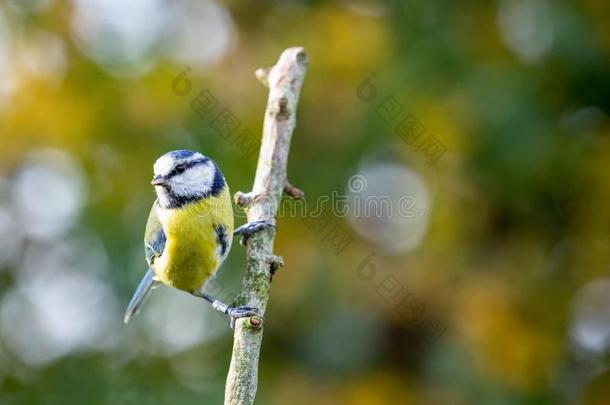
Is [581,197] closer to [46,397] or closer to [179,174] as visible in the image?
[179,174]

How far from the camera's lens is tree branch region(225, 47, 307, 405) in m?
1.71

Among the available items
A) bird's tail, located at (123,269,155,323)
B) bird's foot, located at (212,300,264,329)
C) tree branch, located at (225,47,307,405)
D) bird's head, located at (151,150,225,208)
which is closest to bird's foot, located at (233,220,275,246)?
tree branch, located at (225,47,307,405)

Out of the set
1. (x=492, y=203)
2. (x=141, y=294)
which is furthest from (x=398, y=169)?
(x=141, y=294)

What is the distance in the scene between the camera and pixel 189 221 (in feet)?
7.51

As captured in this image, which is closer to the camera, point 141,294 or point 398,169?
point 141,294

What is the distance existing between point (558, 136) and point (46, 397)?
2619mm

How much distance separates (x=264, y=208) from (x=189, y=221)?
13.0 inches

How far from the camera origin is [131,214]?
11.0ft

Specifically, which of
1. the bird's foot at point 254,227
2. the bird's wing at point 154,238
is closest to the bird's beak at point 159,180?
the bird's wing at point 154,238

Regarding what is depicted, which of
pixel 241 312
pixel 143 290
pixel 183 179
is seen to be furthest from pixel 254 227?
pixel 143 290

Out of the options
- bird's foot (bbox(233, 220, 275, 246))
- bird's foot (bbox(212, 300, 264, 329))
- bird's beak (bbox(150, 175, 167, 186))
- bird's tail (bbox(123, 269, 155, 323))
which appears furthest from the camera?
bird's tail (bbox(123, 269, 155, 323))

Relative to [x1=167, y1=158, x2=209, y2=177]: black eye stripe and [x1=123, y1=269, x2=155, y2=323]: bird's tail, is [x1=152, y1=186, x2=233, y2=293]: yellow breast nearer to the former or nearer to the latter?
[x1=167, y1=158, x2=209, y2=177]: black eye stripe

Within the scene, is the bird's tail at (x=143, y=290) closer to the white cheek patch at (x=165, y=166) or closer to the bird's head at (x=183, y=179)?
the bird's head at (x=183, y=179)

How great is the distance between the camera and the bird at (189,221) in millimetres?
2283
